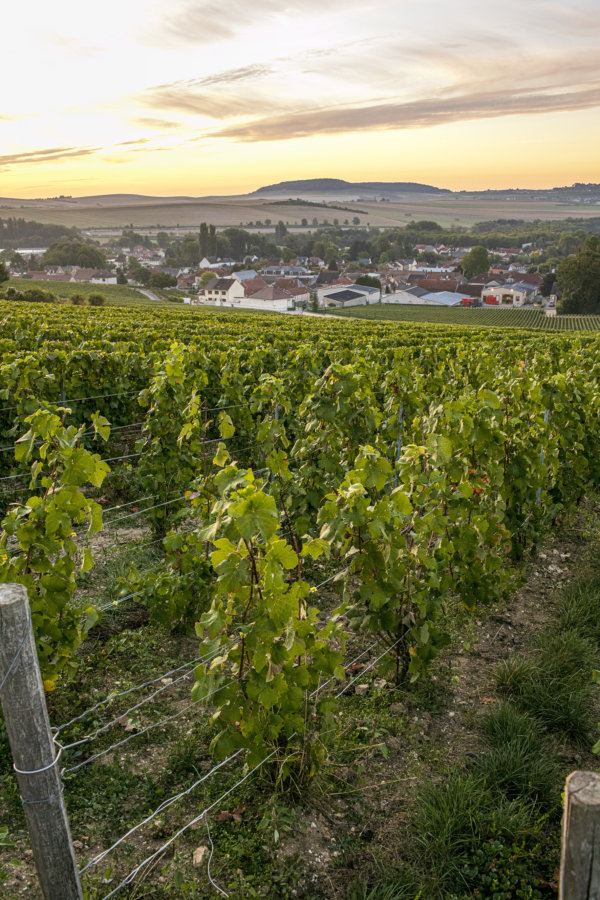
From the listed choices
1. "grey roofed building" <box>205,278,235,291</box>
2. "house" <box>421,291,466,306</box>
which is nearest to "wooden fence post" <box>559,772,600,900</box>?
"house" <box>421,291,466,306</box>

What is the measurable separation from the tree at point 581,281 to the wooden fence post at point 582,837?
89532mm

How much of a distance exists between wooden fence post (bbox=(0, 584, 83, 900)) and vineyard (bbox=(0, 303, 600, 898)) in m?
0.32

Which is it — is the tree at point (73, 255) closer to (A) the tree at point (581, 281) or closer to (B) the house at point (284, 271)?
(B) the house at point (284, 271)

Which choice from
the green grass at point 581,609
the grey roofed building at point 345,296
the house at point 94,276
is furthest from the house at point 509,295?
the green grass at point 581,609

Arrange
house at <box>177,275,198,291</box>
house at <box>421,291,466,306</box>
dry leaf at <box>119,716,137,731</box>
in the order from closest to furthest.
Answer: dry leaf at <box>119,716,137,731</box> → house at <box>421,291,466,306</box> → house at <box>177,275,198,291</box>

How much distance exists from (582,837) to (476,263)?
148503 mm

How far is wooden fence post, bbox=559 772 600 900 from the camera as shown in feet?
4.18

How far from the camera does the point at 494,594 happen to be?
4836mm

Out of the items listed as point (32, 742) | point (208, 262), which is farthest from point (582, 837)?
point (208, 262)

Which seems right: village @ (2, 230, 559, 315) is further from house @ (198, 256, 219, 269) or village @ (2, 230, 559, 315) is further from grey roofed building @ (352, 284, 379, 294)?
house @ (198, 256, 219, 269)

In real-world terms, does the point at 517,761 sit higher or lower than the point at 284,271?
lower

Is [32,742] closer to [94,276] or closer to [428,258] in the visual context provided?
[94,276]

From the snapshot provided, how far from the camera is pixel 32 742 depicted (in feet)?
6.27

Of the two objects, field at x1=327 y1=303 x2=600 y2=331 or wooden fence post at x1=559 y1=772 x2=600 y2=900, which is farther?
field at x1=327 y1=303 x2=600 y2=331
